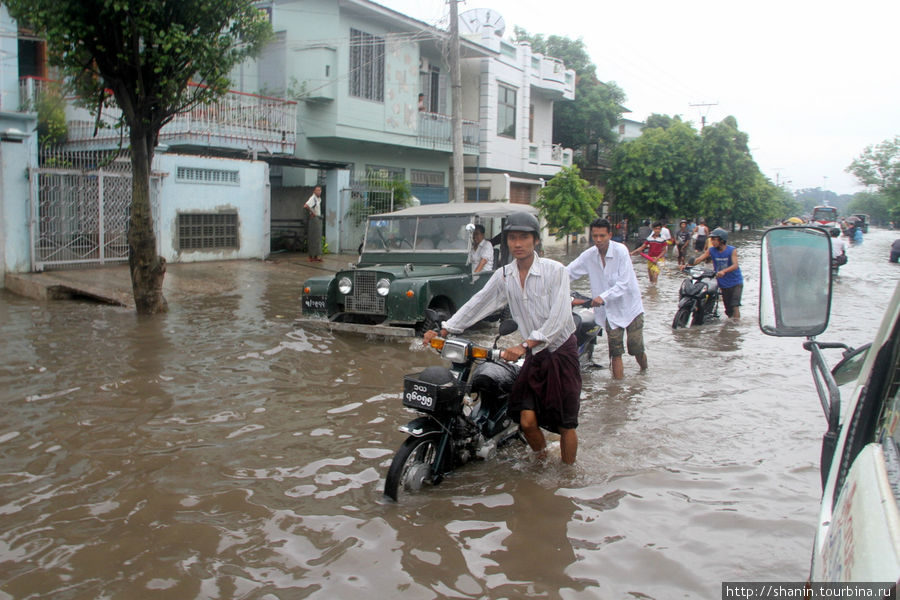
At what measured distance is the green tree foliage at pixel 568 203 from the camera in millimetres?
20750

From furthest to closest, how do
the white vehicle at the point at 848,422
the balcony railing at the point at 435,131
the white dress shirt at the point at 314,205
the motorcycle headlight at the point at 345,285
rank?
the balcony railing at the point at 435,131
the white dress shirt at the point at 314,205
the motorcycle headlight at the point at 345,285
the white vehicle at the point at 848,422

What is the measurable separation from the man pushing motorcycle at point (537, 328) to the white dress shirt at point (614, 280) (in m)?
2.41

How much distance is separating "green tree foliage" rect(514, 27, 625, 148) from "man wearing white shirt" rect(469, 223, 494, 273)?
25165 millimetres

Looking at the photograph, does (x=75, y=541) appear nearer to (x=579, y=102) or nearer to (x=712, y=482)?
(x=712, y=482)

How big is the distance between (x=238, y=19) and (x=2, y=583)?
8.30 metres

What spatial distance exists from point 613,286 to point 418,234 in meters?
3.75

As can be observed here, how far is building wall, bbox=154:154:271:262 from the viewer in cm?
1436

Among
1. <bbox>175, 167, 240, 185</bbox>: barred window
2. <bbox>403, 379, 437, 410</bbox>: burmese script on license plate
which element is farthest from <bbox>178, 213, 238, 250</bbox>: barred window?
<bbox>403, 379, 437, 410</bbox>: burmese script on license plate

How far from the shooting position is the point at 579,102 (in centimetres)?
3288

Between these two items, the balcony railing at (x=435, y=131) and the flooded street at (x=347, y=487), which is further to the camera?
the balcony railing at (x=435, y=131)

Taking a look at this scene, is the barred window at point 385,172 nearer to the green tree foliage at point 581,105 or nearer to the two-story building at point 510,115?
the two-story building at point 510,115

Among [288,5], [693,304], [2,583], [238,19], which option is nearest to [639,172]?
[288,5]

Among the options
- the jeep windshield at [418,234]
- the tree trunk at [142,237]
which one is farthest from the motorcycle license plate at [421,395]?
the tree trunk at [142,237]

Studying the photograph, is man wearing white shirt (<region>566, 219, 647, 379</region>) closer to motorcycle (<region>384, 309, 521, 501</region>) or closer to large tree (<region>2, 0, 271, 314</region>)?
motorcycle (<region>384, 309, 521, 501</region>)
